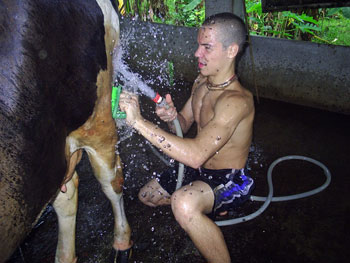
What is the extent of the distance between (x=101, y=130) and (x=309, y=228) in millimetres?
1958

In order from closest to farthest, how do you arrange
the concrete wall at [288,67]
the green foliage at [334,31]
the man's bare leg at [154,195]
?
the man's bare leg at [154,195] < the concrete wall at [288,67] < the green foliage at [334,31]

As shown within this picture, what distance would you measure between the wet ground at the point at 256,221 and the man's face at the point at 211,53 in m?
1.39

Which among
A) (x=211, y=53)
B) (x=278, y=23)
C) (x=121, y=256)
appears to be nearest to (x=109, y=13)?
(x=211, y=53)

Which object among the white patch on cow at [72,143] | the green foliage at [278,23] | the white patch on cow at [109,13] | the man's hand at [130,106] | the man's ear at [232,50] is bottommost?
the green foliage at [278,23]

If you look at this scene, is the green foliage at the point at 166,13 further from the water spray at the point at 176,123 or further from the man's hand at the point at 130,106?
the man's hand at the point at 130,106

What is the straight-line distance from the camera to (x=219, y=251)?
6.36 ft

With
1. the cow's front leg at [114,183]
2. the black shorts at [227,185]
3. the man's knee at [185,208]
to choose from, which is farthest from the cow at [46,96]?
the black shorts at [227,185]

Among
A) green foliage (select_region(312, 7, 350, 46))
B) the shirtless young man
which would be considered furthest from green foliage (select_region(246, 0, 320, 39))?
the shirtless young man

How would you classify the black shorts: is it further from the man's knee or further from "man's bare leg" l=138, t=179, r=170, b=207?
Answer: "man's bare leg" l=138, t=179, r=170, b=207

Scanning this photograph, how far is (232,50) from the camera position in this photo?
213 centimetres

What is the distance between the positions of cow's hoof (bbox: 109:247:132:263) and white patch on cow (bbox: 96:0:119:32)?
166cm

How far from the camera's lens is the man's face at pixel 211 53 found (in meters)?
2.08

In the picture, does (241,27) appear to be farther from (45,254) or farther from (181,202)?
(45,254)

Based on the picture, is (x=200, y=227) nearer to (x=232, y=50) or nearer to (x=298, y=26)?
(x=232, y=50)
